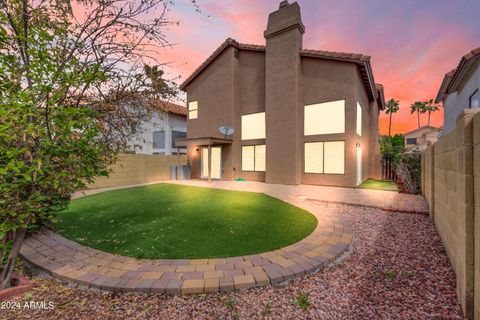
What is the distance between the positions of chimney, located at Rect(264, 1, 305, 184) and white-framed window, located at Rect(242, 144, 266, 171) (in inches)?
35.9

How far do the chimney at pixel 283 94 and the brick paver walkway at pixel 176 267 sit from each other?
8712mm

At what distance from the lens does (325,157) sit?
1204 cm

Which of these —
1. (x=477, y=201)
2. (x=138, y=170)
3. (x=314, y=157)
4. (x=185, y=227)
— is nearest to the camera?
(x=477, y=201)

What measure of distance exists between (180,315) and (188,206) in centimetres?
476

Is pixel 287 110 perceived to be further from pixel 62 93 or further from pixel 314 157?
pixel 62 93

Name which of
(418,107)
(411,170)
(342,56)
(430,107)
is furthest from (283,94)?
(430,107)

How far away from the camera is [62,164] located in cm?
246

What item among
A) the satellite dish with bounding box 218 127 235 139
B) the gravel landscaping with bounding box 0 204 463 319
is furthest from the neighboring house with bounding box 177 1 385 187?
the gravel landscaping with bounding box 0 204 463 319

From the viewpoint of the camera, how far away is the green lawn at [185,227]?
3645mm

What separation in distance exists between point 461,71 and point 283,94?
25.0ft

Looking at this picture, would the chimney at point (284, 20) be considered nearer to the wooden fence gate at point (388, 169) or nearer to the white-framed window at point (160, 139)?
the wooden fence gate at point (388, 169)

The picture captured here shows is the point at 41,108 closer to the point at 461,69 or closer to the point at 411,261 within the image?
the point at 411,261

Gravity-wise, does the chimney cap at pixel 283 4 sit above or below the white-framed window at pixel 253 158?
above

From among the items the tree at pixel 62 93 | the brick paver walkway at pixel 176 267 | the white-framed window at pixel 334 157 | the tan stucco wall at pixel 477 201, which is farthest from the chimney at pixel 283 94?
the tan stucco wall at pixel 477 201
